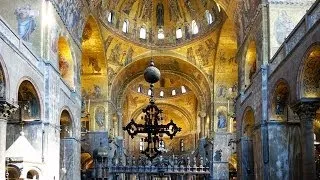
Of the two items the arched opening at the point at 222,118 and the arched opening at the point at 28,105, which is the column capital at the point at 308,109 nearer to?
the arched opening at the point at 28,105

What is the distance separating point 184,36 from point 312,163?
23.0 meters

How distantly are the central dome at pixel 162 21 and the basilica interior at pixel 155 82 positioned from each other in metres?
0.08

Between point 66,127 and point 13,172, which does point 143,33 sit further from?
point 13,172

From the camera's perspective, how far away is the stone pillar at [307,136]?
56.9ft

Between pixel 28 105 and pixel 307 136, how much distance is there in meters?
10.6

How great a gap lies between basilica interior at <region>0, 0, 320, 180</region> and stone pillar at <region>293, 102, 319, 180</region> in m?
0.03

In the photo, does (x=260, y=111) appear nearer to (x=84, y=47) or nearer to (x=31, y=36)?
(x=31, y=36)

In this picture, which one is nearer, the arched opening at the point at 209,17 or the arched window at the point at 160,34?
the arched opening at the point at 209,17

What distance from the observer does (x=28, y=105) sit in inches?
821

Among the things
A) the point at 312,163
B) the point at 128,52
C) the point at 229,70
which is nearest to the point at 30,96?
the point at 312,163

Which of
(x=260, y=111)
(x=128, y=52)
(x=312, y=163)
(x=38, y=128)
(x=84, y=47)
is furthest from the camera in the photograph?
(x=128, y=52)

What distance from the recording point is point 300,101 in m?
17.8

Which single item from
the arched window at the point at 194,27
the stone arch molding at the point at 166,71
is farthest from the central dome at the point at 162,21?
the stone arch molding at the point at 166,71

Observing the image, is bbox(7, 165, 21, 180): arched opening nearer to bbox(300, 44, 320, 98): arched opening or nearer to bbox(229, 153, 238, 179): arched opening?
bbox(300, 44, 320, 98): arched opening
